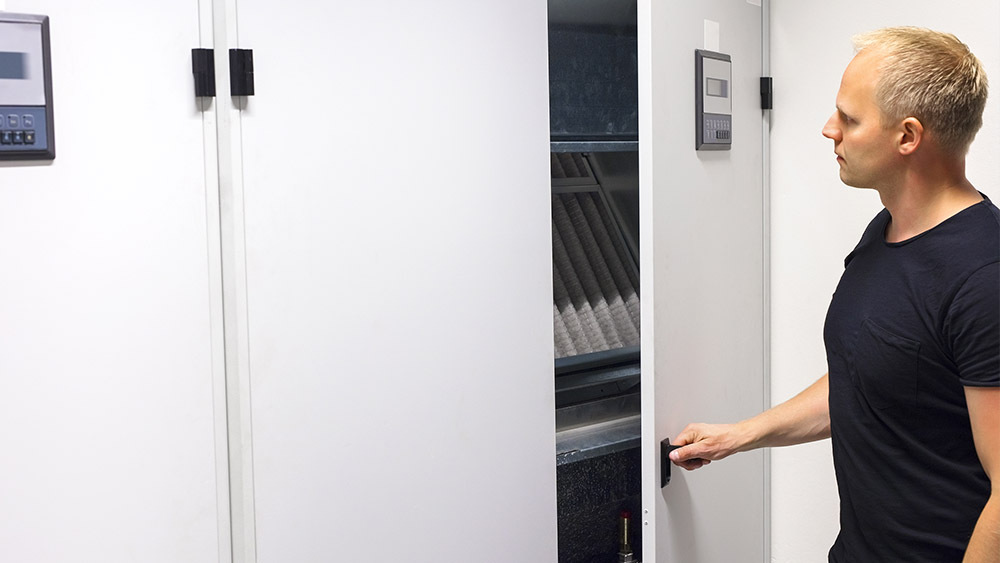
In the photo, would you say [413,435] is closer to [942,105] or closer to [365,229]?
[365,229]

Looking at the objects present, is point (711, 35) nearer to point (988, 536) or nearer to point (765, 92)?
point (765, 92)

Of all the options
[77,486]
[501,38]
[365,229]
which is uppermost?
[501,38]

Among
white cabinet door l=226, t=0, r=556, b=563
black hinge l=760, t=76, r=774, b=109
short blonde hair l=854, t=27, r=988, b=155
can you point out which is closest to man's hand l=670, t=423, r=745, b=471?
white cabinet door l=226, t=0, r=556, b=563

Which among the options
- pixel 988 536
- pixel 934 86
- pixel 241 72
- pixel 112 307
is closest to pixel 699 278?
pixel 934 86

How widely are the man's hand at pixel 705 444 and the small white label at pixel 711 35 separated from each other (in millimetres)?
689

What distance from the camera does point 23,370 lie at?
131 centimetres

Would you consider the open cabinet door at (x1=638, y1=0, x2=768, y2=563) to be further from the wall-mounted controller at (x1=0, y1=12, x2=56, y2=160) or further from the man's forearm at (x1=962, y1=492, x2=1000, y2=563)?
the wall-mounted controller at (x1=0, y1=12, x2=56, y2=160)

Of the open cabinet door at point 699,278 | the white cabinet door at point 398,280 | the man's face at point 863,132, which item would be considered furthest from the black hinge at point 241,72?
the man's face at point 863,132

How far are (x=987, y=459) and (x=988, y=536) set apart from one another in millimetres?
93

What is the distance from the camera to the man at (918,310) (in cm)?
120

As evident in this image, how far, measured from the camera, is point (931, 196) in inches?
50.7

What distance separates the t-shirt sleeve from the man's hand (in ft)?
1.53

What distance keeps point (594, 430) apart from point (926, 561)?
852mm

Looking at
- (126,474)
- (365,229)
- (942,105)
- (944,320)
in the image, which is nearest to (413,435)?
(365,229)
